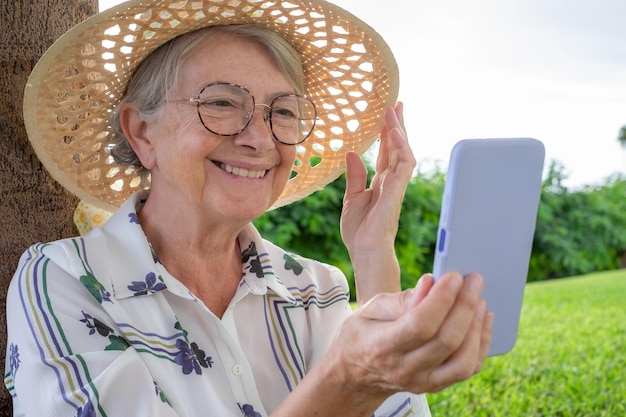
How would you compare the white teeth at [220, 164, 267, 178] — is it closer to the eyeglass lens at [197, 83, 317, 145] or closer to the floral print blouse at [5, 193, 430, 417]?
the eyeglass lens at [197, 83, 317, 145]

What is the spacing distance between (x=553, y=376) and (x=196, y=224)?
352cm

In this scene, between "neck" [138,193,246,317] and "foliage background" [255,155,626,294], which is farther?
"foliage background" [255,155,626,294]

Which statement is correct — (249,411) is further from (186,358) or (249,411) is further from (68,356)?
(68,356)

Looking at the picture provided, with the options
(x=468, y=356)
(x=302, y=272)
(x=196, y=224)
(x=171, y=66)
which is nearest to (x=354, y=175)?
(x=302, y=272)

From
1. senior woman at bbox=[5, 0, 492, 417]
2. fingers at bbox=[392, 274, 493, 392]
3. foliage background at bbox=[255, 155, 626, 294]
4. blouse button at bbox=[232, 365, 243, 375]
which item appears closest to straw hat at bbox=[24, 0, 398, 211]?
senior woman at bbox=[5, 0, 492, 417]

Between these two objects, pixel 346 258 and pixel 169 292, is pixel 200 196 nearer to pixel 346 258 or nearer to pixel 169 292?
pixel 169 292

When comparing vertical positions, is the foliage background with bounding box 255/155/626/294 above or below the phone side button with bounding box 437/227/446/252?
below

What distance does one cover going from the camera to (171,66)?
7.57ft

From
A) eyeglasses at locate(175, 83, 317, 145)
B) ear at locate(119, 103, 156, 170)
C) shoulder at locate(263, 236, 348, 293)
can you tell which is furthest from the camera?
shoulder at locate(263, 236, 348, 293)

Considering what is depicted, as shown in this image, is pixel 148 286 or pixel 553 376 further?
pixel 553 376

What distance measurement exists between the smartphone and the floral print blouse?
76 cm

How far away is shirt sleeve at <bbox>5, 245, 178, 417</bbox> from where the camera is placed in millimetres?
1871

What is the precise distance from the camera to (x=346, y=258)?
788 centimetres

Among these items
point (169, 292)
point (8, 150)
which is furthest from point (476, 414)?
point (8, 150)
